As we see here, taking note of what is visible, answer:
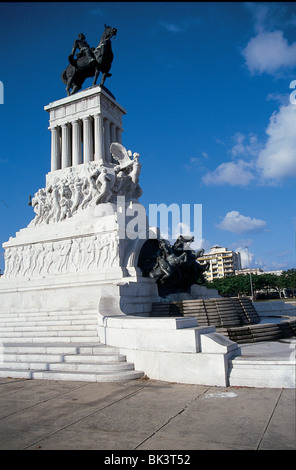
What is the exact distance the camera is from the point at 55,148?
26.2m

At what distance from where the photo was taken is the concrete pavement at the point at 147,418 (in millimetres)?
4594

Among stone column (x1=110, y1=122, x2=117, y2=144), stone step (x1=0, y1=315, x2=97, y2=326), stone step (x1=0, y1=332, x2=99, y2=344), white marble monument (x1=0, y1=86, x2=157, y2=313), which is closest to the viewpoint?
stone step (x1=0, y1=332, x2=99, y2=344)

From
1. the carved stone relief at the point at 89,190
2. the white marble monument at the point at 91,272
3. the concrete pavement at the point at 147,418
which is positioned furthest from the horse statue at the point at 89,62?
the concrete pavement at the point at 147,418

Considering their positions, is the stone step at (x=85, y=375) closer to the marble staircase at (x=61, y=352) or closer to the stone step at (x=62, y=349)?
the marble staircase at (x=61, y=352)

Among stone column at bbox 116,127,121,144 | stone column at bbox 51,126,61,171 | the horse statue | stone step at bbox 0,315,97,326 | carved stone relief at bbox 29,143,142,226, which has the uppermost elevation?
the horse statue

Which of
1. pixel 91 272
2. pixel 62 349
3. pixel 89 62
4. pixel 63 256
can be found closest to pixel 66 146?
pixel 89 62

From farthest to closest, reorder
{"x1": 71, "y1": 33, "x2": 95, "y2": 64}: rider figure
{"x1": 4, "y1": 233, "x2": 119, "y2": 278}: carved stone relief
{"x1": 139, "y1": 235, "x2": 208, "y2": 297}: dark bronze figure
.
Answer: {"x1": 71, "y1": 33, "x2": 95, "y2": 64}: rider figure < {"x1": 4, "y1": 233, "x2": 119, "y2": 278}: carved stone relief < {"x1": 139, "y1": 235, "x2": 208, "y2": 297}: dark bronze figure

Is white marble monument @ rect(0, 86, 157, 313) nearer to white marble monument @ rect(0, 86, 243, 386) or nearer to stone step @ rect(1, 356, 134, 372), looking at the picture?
white marble monument @ rect(0, 86, 243, 386)

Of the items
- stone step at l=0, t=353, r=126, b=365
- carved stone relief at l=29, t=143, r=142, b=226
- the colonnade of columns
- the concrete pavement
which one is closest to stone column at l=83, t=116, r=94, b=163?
the colonnade of columns

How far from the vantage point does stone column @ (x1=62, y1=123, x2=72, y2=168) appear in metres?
25.4

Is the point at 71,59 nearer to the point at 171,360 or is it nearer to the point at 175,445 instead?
the point at 171,360

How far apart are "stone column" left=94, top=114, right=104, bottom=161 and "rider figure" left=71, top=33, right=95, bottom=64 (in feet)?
20.1

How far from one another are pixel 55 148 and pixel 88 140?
2.81 metres
